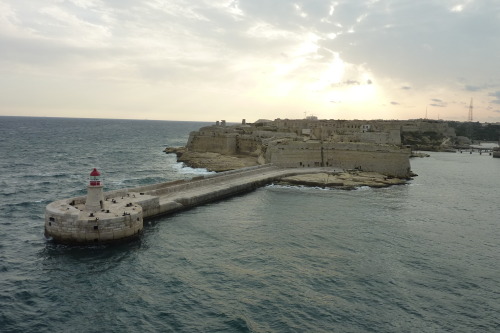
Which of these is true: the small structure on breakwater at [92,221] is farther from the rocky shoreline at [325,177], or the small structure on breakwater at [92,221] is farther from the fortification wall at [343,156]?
the fortification wall at [343,156]

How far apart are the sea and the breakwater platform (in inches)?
31.6

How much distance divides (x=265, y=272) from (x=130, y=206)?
10.3m

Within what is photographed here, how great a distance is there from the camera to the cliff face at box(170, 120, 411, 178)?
4944 centimetres

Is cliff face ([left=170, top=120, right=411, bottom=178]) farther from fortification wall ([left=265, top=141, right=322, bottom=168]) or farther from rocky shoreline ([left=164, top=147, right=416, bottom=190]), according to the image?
rocky shoreline ([left=164, top=147, right=416, bottom=190])

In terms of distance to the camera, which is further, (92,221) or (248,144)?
(248,144)

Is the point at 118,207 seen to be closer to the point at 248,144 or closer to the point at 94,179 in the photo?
the point at 94,179

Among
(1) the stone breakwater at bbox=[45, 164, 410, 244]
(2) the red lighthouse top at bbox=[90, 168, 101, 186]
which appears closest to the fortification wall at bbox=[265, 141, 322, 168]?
(1) the stone breakwater at bbox=[45, 164, 410, 244]

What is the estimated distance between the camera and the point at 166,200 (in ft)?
96.3

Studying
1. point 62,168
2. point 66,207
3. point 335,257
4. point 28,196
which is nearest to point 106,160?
point 62,168

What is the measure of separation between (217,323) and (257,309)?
1.81 meters

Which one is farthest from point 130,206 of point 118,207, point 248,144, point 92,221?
point 248,144

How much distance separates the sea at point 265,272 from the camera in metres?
14.4

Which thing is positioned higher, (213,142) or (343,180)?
(213,142)

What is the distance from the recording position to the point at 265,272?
60.3 ft
